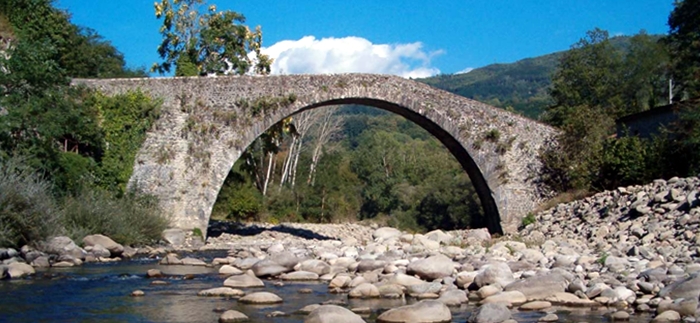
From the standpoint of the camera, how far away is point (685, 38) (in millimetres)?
33250

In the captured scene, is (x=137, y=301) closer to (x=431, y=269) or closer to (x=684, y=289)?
(x=431, y=269)

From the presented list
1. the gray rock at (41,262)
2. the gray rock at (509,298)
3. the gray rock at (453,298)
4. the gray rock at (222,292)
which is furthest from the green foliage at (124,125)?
the gray rock at (509,298)

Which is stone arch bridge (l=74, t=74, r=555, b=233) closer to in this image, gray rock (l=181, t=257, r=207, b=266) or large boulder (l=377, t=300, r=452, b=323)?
gray rock (l=181, t=257, r=207, b=266)

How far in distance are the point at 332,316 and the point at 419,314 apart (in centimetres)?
114

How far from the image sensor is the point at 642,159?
22.6m

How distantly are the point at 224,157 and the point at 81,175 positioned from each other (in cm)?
421

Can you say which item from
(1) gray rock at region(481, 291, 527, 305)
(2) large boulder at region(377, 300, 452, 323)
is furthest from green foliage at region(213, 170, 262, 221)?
(2) large boulder at region(377, 300, 452, 323)

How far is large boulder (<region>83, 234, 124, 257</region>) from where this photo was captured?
57.0ft

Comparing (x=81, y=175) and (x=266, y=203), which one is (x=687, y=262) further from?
(x=266, y=203)

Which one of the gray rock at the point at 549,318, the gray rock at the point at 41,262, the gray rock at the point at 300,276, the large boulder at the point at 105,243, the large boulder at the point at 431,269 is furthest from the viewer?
the large boulder at the point at 105,243

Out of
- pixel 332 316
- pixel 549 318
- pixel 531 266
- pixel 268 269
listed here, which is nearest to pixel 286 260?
pixel 268 269

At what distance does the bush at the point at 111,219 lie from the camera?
714 inches

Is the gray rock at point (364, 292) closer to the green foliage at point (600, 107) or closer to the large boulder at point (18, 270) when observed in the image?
the large boulder at point (18, 270)

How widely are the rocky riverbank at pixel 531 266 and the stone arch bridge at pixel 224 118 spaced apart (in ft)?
5.51
